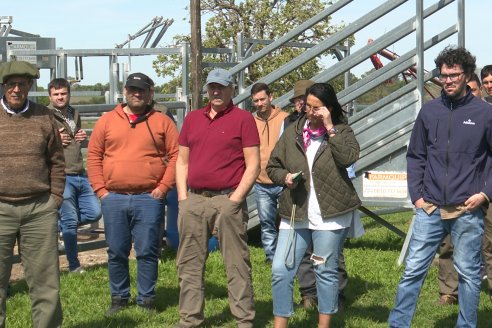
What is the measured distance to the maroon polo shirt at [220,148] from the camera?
627 cm

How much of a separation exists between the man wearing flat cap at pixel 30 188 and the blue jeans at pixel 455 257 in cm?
226

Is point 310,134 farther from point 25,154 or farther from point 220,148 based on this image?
point 25,154

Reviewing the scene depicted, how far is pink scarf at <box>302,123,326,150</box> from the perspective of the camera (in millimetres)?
5871

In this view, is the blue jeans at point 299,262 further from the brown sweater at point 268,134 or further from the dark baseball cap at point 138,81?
the brown sweater at point 268,134

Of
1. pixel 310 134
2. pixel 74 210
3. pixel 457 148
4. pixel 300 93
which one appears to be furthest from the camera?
pixel 74 210

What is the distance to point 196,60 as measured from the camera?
52.9ft

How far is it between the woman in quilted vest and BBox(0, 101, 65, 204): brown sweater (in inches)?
58.8

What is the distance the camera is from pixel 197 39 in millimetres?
16391

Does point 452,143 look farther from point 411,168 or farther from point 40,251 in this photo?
point 40,251

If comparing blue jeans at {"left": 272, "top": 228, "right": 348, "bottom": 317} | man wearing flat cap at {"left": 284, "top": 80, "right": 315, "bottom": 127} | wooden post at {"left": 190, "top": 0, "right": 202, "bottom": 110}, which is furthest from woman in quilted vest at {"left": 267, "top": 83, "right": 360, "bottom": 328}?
wooden post at {"left": 190, "top": 0, "right": 202, "bottom": 110}

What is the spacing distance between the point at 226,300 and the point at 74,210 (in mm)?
1969

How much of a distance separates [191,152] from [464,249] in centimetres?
202

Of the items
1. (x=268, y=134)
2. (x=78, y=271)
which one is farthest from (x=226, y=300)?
(x=268, y=134)

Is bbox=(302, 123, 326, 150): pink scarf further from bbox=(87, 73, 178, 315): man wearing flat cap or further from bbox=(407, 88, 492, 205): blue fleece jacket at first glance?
bbox=(87, 73, 178, 315): man wearing flat cap
